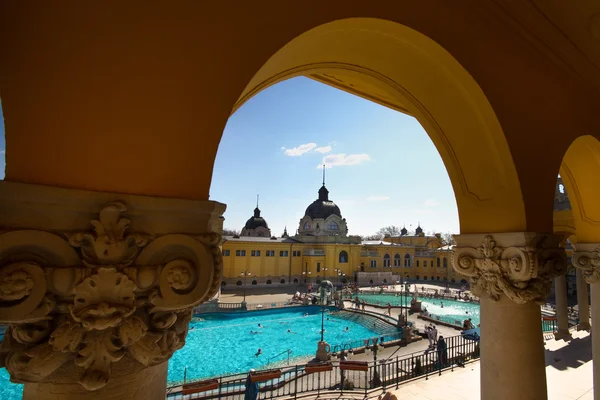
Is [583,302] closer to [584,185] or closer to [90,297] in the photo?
[584,185]

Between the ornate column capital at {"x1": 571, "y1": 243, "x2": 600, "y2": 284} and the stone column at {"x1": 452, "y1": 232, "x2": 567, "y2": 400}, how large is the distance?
7.13 ft

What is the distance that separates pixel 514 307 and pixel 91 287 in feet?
12.0

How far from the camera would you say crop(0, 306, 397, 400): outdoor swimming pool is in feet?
46.2

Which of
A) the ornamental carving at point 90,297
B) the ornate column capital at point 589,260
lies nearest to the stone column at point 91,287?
the ornamental carving at point 90,297

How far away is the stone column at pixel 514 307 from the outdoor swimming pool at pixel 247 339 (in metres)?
12.7

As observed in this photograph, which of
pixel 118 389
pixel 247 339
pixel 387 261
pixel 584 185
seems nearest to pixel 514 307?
pixel 584 185

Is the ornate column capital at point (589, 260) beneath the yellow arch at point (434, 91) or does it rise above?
beneath

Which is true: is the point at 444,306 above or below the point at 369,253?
below

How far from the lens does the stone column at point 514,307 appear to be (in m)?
3.04

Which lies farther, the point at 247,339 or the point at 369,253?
the point at 369,253

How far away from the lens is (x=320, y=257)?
39.1m

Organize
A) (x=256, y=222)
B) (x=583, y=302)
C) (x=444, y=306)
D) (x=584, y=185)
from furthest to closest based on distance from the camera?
1. (x=256, y=222)
2. (x=444, y=306)
3. (x=583, y=302)
4. (x=584, y=185)

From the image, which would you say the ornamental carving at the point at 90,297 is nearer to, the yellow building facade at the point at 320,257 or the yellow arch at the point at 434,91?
the yellow arch at the point at 434,91

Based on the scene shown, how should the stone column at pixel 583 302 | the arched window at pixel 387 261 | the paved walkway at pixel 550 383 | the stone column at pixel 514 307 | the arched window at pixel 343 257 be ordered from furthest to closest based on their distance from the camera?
the arched window at pixel 387 261
the arched window at pixel 343 257
the stone column at pixel 583 302
the paved walkway at pixel 550 383
the stone column at pixel 514 307
